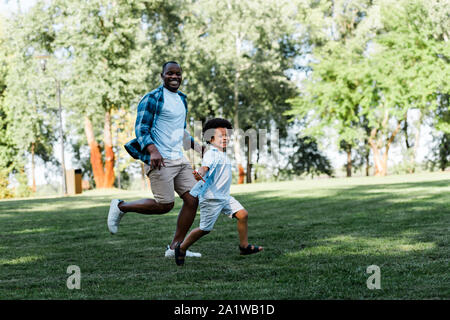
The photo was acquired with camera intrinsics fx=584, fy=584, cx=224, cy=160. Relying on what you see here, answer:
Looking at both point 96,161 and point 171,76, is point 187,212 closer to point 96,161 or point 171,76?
point 171,76

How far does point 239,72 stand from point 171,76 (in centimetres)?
3647

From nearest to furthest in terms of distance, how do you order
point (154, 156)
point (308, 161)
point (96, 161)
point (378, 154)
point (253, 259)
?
point (154, 156) → point (253, 259) → point (96, 161) → point (378, 154) → point (308, 161)

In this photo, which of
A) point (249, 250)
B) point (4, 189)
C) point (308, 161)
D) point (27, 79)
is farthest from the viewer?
point (308, 161)

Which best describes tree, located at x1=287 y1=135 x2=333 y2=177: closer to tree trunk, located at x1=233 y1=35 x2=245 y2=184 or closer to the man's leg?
tree trunk, located at x1=233 y1=35 x2=245 y2=184

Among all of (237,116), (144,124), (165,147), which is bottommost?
(165,147)

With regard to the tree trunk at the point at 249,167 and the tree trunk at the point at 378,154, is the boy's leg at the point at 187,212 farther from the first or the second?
the tree trunk at the point at 378,154

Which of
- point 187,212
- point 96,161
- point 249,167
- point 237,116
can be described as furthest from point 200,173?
point 249,167

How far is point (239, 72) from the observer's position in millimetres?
42625

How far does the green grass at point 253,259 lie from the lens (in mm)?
4777

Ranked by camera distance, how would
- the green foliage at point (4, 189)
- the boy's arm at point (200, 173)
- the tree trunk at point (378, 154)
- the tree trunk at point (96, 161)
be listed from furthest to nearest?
1. the tree trunk at point (378, 154)
2. the tree trunk at point (96, 161)
3. the green foliage at point (4, 189)
4. the boy's arm at point (200, 173)

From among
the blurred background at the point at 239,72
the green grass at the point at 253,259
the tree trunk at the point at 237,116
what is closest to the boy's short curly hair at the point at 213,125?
the green grass at the point at 253,259

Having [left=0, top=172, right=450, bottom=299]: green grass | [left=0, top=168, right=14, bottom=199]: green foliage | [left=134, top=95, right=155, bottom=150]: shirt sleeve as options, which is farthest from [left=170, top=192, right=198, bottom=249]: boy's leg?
[left=0, top=168, right=14, bottom=199]: green foliage
